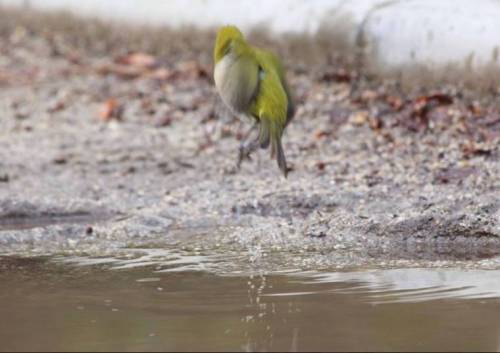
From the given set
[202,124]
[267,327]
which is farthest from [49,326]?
[202,124]

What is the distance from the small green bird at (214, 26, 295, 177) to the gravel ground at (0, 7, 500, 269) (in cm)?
47

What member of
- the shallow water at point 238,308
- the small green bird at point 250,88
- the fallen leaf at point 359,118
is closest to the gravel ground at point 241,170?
the fallen leaf at point 359,118

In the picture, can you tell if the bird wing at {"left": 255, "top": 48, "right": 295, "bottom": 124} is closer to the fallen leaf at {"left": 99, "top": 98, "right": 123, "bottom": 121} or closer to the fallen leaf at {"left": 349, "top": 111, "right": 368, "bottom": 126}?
the fallen leaf at {"left": 349, "top": 111, "right": 368, "bottom": 126}

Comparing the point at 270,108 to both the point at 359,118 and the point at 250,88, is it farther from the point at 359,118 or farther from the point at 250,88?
the point at 359,118

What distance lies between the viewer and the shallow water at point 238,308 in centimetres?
345

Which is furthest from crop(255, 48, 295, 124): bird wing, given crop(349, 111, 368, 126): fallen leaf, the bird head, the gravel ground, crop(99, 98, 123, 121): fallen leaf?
crop(99, 98, 123, 121): fallen leaf

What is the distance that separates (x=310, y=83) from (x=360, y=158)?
5.90 feet

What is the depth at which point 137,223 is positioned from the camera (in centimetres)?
558

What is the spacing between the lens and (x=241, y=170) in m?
6.67

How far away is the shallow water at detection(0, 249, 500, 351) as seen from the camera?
3.45m

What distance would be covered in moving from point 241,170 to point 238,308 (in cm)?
280

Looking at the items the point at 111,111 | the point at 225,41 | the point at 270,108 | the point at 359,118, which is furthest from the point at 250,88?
the point at 111,111

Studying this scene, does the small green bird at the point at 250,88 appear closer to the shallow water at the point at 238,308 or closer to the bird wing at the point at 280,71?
the bird wing at the point at 280,71

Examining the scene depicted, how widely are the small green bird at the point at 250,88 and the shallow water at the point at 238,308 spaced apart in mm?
609
